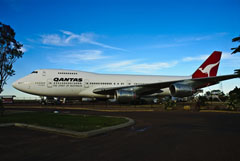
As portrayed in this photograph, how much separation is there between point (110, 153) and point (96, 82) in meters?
21.2

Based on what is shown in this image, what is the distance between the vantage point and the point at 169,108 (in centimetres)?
1941

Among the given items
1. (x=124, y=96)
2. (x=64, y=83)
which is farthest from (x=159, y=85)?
(x=64, y=83)

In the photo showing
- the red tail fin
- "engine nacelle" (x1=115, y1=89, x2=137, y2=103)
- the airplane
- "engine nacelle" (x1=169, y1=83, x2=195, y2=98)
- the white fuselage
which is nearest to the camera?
"engine nacelle" (x1=169, y1=83, x2=195, y2=98)

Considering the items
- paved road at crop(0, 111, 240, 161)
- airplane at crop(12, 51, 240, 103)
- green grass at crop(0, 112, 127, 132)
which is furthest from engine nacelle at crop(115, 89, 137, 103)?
paved road at crop(0, 111, 240, 161)

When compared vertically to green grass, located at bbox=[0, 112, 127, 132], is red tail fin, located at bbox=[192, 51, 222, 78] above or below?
above

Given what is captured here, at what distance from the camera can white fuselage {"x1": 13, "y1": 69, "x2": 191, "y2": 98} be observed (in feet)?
76.3

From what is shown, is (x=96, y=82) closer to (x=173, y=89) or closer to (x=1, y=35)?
(x=173, y=89)

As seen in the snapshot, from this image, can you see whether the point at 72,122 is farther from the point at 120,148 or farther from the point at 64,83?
the point at 64,83

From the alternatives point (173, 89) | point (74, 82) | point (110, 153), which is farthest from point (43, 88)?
point (110, 153)

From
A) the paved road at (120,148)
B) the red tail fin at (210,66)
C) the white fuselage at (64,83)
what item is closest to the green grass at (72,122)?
the paved road at (120,148)

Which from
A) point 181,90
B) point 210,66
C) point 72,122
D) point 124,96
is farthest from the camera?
point 210,66

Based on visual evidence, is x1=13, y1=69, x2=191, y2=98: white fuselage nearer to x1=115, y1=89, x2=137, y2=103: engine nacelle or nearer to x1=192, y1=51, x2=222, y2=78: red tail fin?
x1=115, y1=89, x2=137, y2=103: engine nacelle

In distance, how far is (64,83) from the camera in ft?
78.8

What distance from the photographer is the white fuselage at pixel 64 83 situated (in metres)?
23.3
